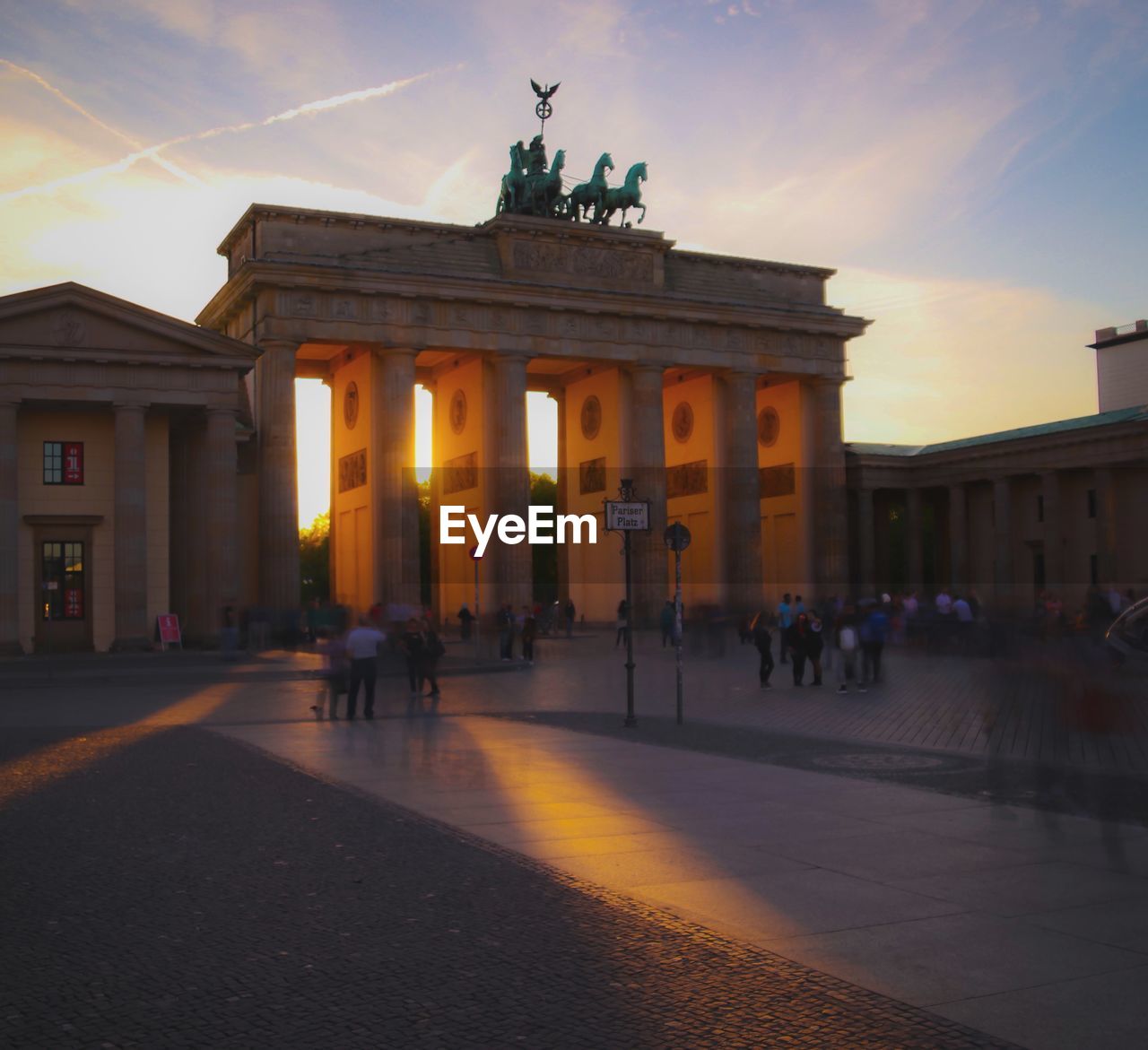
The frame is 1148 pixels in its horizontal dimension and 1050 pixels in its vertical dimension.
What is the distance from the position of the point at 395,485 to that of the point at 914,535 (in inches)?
1234

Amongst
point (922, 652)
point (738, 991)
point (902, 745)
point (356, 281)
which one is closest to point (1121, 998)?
point (738, 991)

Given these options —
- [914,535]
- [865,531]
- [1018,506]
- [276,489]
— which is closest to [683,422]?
[865,531]

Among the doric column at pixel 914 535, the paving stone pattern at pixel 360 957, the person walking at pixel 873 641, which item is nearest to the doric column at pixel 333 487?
the doric column at pixel 914 535

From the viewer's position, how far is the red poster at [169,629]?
3978 centimetres

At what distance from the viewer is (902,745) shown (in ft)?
54.6

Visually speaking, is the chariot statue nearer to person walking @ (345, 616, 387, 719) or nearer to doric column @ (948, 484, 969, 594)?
doric column @ (948, 484, 969, 594)

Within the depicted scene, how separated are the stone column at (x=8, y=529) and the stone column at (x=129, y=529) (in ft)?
9.13

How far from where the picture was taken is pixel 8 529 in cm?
3847

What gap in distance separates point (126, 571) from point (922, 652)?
2356cm

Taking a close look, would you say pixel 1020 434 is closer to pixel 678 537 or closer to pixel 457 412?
pixel 457 412

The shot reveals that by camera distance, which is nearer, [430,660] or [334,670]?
[334,670]

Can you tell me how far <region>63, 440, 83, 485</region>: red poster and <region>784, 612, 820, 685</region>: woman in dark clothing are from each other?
23630mm

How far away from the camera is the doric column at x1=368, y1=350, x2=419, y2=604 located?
54.2 m

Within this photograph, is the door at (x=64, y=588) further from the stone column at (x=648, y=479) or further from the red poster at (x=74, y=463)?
the stone column at (x=648, y=479)
